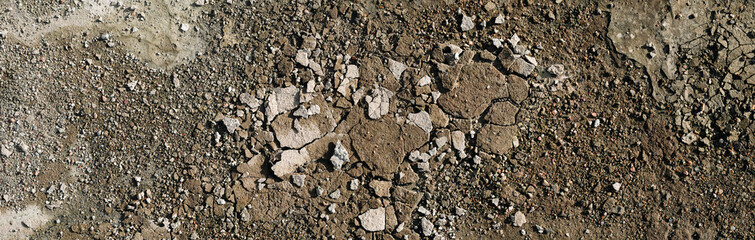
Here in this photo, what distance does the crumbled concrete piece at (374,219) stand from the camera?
3281 millimetres

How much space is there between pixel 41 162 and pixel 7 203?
41 cm

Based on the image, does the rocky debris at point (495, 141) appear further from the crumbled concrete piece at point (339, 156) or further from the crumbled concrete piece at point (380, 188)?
the crumbled concrete piece at point (339, 156)

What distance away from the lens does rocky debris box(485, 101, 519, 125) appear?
10.8 ft

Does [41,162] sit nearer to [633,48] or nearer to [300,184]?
[300,184]

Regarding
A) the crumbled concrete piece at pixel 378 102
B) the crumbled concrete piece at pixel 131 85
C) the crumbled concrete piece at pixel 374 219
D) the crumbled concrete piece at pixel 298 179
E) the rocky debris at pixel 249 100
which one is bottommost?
the crumbled concrete piece at pixel 374 219

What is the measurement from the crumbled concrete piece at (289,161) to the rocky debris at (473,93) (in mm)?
1120

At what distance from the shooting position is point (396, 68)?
3297 mm

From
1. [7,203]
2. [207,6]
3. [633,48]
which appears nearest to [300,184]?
[207,6]

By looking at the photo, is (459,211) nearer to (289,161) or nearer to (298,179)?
(298,179)

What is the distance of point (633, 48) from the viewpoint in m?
3.37

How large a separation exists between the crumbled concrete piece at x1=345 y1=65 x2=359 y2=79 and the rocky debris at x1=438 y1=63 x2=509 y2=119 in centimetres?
67

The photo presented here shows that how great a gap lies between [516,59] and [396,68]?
0.93 meters

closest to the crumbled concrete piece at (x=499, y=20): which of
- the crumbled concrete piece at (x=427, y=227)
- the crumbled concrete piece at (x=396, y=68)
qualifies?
the crumbled concrete piece at (x=396, y=68)

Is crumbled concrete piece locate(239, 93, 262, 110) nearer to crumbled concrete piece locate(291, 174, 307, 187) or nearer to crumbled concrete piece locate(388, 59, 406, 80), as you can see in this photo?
crumbled concrete piece locate(291, 174, 307, 187)
